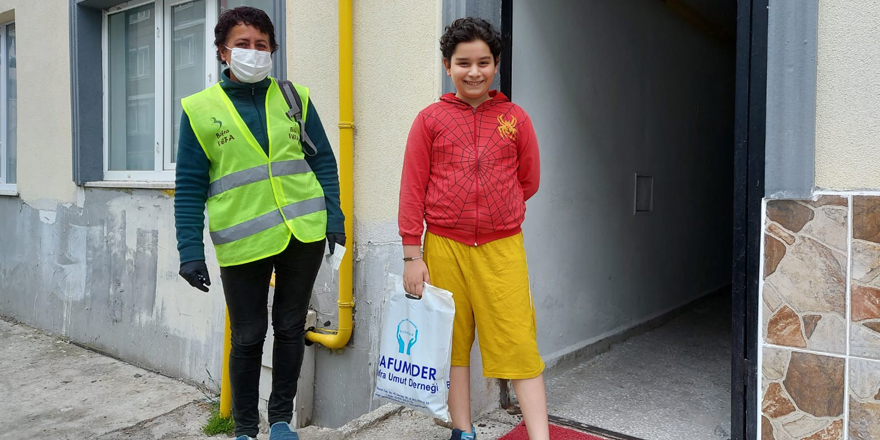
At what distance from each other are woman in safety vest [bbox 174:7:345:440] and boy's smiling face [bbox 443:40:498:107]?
635 mm

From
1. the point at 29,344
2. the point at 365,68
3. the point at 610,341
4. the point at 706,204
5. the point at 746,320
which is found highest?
the point at 365,68

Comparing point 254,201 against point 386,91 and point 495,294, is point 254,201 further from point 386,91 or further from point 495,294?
point 386,91

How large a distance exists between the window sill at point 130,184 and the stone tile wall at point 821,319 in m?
3.79

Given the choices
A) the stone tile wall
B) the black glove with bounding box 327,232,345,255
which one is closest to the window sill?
the black glove with bounding box 327,232,345,255

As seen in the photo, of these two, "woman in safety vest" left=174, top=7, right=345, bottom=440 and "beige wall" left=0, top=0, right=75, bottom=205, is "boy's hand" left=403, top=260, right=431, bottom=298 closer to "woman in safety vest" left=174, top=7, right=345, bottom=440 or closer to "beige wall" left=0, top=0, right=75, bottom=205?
"woman in safety vest" left=174, top=7, right=345, bottom=440

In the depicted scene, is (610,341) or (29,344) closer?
(610,341)

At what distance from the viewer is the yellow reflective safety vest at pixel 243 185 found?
7.56 ft

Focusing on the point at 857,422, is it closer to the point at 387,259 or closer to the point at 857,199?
the point at 857,199

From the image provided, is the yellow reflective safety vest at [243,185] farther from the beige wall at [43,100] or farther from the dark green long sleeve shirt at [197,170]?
the beige wall at [43,100]

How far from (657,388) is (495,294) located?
1.76 meters

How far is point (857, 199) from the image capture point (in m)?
2.17

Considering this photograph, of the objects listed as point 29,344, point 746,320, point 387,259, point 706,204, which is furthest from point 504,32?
point 29,344

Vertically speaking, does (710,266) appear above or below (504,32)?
below

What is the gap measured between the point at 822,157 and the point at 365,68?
2.14m
